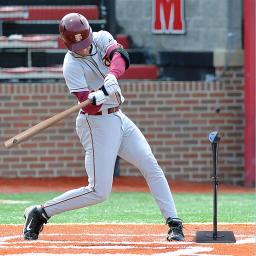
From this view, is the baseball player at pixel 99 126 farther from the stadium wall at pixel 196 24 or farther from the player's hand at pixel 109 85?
the stadium wall at pixel 196 24

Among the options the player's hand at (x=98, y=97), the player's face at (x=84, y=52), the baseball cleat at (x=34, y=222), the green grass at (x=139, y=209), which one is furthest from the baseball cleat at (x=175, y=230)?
the green grass at (x=139, y=209)

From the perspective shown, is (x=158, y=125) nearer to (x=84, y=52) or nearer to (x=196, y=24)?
(x=196, y=24)

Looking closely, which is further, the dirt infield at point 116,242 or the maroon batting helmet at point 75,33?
the maroon batting helmet at point 75,33

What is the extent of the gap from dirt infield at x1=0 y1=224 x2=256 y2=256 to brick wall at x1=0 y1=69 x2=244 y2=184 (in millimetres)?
6122

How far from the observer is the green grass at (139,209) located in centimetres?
1041

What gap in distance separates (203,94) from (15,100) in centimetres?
279

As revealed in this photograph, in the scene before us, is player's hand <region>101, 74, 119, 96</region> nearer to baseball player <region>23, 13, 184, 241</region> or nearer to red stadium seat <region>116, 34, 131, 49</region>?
baseball player <region>23, 13, 184, 241</region>

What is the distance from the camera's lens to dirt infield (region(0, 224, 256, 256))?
755cm

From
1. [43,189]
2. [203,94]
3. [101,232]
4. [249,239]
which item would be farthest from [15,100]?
[249,239]

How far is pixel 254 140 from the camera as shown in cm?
1602

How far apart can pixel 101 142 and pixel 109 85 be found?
1.74ft

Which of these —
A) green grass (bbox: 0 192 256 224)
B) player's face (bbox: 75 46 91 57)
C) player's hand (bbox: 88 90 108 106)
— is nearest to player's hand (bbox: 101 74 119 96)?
player's hand (bbox: 88 90 108 106)

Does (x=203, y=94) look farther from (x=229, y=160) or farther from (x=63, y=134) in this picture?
(x=63, y=134)

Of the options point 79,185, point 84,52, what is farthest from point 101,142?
point 79,185
